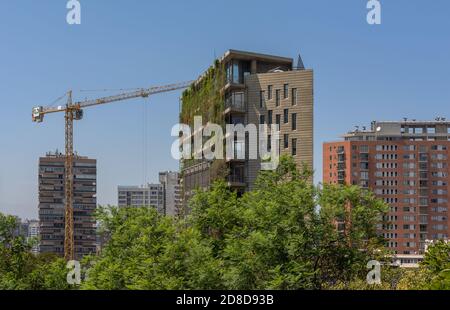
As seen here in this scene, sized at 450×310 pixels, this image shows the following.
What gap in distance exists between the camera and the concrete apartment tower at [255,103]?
4275 cm

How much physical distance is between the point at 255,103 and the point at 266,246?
22.9 meters

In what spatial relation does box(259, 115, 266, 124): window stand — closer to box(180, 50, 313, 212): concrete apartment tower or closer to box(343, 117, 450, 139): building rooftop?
box(180, 50, 313, 212): concrete apartment tower

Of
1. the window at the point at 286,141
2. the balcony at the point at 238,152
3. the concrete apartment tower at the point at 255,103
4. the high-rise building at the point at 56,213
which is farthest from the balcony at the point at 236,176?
the high-rise building at the point at 56,213

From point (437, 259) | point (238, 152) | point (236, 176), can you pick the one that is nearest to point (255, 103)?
point (238, 152)

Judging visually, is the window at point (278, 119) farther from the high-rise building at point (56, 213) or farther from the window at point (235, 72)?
the high-rise building at point (56, 213)

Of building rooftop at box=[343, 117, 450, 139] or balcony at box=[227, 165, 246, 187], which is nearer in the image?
balcony at box=[227, 165, 246, 187]

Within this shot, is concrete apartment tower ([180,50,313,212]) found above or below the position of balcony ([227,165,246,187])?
above

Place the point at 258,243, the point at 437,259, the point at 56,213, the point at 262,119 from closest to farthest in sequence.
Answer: the point at 258,243 < the point at 437,259 < the point at 262,119 < the point at 56,213

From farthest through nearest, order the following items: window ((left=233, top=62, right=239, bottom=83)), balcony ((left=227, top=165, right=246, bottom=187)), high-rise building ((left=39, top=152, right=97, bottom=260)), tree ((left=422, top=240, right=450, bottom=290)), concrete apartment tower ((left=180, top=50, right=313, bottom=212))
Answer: high-rise building ((left=39, top=152, right=97, bottom=260)) < window ((left=233, top=62, right=239, bottom=83)) < concrete apartment tower ((left=180, top=50, right=313, bottom=212)) < balcony ((left=227, top=165, right=246, bottom=187)) < tree ((left=422, top=240, right=450, bottom=290))

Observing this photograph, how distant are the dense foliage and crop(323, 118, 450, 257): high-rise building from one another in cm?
8521

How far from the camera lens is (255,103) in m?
44.0

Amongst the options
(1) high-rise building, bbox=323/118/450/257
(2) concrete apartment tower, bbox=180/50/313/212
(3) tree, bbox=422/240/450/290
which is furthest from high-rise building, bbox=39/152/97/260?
(3) tree, bbox=422/240/450/290

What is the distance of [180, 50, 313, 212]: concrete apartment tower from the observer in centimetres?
4275

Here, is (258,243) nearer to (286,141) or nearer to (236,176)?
(236,176)
